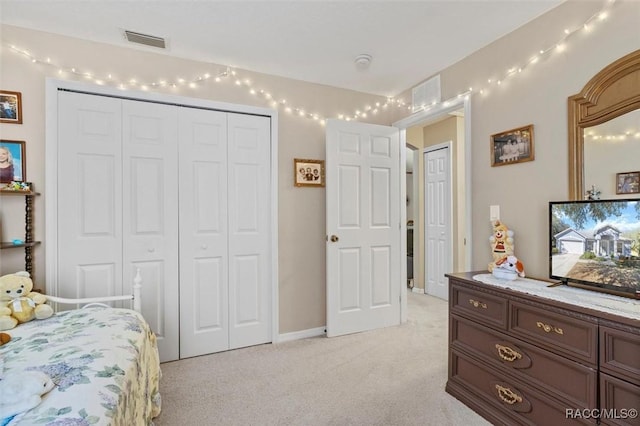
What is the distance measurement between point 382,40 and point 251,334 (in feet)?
8.91

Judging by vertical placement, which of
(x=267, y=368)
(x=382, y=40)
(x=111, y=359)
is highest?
(x=382, y=40)

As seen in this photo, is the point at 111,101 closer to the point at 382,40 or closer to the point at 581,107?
the point at 382,40

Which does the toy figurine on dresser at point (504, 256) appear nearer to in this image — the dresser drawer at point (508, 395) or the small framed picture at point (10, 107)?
the dresser drawer at point (508, 395)

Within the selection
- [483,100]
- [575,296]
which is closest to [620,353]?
[575,296]

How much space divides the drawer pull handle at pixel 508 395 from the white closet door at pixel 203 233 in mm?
2128

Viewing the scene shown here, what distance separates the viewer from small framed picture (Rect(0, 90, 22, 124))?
7.36ft

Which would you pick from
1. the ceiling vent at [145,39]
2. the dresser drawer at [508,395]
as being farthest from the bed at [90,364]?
the ceiling vent at [145,39]

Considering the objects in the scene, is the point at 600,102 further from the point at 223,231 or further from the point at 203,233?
the point at 203,233

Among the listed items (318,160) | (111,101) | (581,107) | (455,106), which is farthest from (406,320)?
(111,101)

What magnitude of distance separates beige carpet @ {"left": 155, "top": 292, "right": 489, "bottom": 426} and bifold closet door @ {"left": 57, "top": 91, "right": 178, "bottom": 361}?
1.90ft

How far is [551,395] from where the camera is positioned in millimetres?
1580

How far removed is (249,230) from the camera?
3000mm

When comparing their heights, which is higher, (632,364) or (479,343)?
(632,364)

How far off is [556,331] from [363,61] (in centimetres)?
234
